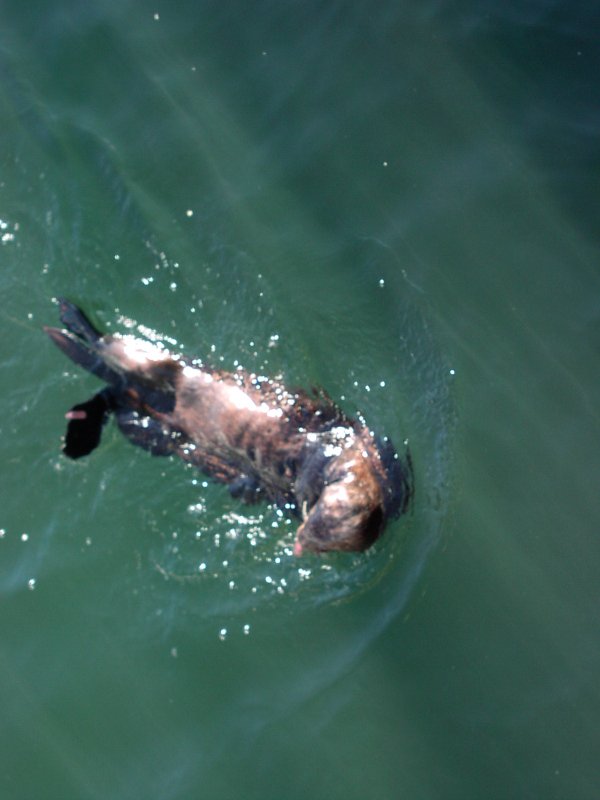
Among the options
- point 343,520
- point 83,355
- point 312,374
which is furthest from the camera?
point 312,374

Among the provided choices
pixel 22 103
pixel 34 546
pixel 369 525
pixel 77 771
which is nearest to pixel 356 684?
pixel 369 525

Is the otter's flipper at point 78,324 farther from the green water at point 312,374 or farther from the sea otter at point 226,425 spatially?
the green water at point 312,374

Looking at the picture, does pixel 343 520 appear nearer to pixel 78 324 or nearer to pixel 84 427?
pixel 84 427

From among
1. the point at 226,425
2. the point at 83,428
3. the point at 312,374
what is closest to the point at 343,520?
the point at 226,425

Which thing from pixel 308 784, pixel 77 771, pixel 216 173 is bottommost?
pixel 308 784

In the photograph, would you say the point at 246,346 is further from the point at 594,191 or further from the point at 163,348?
the point at 594,191

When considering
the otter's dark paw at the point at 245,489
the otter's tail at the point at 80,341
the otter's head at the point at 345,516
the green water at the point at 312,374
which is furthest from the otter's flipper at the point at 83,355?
the otter's head at the point at 345,516
